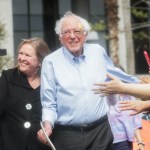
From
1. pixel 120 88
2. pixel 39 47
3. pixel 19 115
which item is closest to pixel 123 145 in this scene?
pixel 19 115

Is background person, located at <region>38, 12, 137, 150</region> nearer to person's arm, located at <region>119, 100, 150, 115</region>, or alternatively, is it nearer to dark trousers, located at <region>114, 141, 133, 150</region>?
dark trousers, located at <region>114, 141, 133, 150</region>

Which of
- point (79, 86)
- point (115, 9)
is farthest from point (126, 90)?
point (115, 9)

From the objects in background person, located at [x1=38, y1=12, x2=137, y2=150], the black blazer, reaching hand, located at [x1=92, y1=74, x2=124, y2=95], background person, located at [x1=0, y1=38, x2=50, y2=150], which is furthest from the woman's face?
reaching hand, located at [x1=92, y1=74, x2=124, y2=95]

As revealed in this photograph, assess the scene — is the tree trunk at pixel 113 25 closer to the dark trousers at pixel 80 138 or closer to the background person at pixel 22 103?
the background person at pixel 22 103

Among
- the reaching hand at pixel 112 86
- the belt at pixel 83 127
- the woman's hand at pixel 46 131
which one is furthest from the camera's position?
the belt at pixel 83 127

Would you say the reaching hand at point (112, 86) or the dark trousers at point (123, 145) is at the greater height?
the reaching hand at point (112, 86)

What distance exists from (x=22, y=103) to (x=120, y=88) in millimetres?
1935

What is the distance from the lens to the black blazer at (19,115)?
5.43m

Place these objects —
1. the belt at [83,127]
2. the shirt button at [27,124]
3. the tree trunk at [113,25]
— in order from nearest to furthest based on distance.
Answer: the belt at [83,127] → the shirt button at [27,124] → the tree trunk at [113,25]

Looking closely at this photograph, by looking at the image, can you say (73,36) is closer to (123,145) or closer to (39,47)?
(39,47)

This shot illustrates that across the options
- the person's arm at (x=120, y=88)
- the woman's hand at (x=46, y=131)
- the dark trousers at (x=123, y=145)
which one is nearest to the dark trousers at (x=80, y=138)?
the woman's hand at (x=46, y=131)

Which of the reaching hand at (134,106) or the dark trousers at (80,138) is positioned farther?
the dark trousers at (80,138)

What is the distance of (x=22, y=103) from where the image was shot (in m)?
5.44

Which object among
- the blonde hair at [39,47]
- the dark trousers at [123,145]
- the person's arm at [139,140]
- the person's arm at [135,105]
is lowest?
the dark trousers at [123,145]
